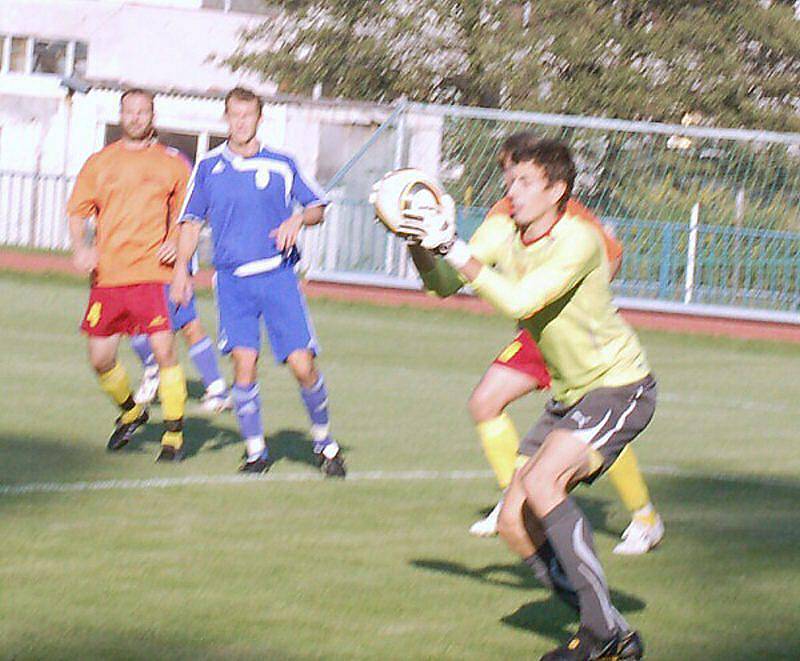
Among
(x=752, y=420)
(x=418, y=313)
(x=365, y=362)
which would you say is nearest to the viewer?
(x=752, y=420)

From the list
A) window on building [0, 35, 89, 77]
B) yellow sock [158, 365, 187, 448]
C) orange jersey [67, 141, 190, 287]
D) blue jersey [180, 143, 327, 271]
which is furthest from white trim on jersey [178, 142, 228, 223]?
window on building [0, 35, 89, 77]

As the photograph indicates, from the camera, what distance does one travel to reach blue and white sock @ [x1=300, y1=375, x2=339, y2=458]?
9.05m

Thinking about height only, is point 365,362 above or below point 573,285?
below

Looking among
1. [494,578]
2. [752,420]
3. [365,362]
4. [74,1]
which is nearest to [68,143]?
[74,1]

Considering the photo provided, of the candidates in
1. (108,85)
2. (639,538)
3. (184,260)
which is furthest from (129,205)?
(108,85)

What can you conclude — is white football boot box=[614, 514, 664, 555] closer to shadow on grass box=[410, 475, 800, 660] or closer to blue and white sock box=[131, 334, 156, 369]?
shadow on grass box=[410, 475, 800, 660]

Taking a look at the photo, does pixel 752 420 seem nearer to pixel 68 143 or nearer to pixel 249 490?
pixel 249 490

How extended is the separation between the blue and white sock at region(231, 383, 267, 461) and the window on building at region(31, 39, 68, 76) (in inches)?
1353

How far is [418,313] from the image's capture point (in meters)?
21.0

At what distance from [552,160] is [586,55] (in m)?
25.7

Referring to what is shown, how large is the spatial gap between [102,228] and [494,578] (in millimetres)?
3597

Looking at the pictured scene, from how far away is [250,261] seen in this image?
8.95 metres

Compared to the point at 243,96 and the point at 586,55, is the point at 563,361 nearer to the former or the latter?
the point at 243,96

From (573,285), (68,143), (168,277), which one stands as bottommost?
(68,143)
